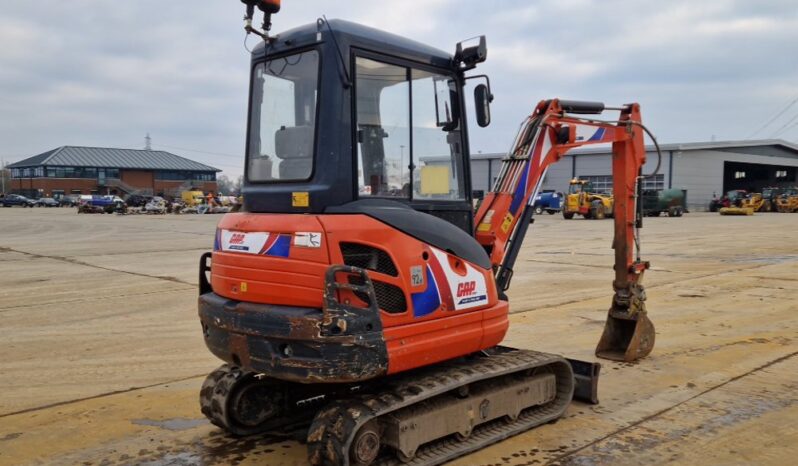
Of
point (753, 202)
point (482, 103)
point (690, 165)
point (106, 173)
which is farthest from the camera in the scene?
point (106, 173)

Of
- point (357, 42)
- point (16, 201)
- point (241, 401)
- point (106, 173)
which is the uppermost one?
point (106, 173)

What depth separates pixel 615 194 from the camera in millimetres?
6801

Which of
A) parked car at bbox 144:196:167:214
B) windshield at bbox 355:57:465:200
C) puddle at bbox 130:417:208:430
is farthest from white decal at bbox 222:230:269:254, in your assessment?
parked car at bbox 144:196:167:214

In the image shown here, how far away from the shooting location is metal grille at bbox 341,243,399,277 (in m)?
4.08

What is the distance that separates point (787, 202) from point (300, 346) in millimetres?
58758

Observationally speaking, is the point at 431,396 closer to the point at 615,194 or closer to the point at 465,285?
the point at 465,285

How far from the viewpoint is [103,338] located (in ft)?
27.3

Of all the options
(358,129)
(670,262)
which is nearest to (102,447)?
(358,129)

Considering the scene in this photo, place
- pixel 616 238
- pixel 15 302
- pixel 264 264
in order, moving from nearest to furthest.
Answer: pixel 264 264 → pixel 616 238 → pixel 15 302

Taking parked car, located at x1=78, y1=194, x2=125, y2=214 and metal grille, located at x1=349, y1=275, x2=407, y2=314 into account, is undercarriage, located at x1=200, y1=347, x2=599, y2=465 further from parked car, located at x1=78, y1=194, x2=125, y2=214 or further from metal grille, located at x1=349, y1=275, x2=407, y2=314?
parked car, located at x1=78, y1=194, x2=125, y2=214

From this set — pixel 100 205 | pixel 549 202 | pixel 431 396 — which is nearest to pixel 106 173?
pixel 100 205

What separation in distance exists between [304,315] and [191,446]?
1.70m

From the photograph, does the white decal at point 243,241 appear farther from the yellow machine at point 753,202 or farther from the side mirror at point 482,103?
the yellow machine at point 753,202

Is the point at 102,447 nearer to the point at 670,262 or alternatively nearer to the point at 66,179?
the point at 670,262
